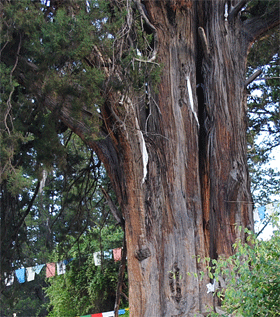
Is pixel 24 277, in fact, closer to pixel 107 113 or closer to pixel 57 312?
pixel 57 312

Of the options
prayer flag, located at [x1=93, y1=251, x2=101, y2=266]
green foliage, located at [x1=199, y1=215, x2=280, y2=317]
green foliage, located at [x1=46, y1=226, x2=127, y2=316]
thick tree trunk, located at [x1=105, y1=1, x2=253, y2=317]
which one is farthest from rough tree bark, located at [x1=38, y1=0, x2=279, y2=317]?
green foliage, located at [x1=46, y1=226, x2=127, y2=316]

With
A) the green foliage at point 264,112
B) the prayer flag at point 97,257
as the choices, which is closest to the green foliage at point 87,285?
the prayer flag at point 97,257

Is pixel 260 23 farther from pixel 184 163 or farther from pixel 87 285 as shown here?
pixel 87 285

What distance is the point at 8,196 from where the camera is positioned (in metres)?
6.68

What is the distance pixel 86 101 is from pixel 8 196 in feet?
8.94

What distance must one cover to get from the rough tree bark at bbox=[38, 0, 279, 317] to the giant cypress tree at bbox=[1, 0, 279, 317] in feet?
0.04

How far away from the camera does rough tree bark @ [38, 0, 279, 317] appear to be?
16.3ft

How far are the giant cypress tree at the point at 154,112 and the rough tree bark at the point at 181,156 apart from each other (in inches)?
0.5

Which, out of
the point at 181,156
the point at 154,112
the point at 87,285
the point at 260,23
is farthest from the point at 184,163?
the point at 87,285

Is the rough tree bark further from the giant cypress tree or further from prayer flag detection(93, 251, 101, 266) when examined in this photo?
prayer flag detection(93, 251, 101, 266)

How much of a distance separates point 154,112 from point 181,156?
2.30ft

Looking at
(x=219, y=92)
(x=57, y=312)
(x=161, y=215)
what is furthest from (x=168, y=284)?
(x=57, y=312)

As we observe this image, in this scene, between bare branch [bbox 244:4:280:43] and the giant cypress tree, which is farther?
bare branch [bbox 244:4:280:43]

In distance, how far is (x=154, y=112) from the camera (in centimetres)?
548
